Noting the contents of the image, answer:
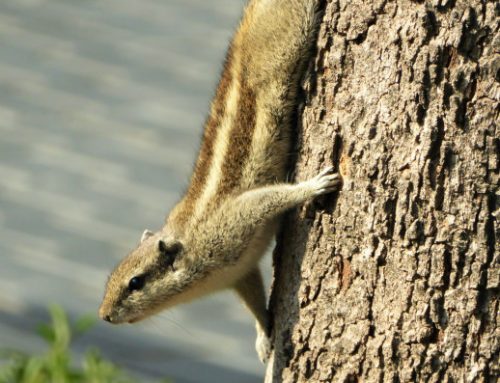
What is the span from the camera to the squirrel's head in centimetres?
486

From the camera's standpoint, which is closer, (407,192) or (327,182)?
(407,192)

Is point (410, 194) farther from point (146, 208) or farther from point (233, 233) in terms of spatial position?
point (146, 208)

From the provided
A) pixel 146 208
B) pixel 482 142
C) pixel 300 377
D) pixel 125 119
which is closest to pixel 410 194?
pixel 482 142

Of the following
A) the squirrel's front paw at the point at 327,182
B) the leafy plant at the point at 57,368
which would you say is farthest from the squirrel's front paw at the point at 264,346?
the squirrel's front paw at the point at 327,182

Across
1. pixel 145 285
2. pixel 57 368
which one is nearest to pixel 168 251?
pixel 145 285

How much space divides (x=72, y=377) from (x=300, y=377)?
0.81 meters

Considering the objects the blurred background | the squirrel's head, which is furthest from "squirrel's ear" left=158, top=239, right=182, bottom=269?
the blurred background

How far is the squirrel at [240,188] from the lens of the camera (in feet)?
13.3

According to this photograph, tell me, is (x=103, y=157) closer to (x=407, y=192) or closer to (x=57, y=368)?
(x=57, y=368)

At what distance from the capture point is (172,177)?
7.76 m

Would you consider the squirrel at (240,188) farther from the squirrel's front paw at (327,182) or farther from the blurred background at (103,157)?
the blurred background at (103,157)

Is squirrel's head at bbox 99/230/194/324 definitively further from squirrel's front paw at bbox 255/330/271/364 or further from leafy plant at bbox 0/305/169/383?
leafy plant at bbox 0/305/169/383

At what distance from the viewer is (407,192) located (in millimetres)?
3576

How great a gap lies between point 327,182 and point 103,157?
4420 millimetres
